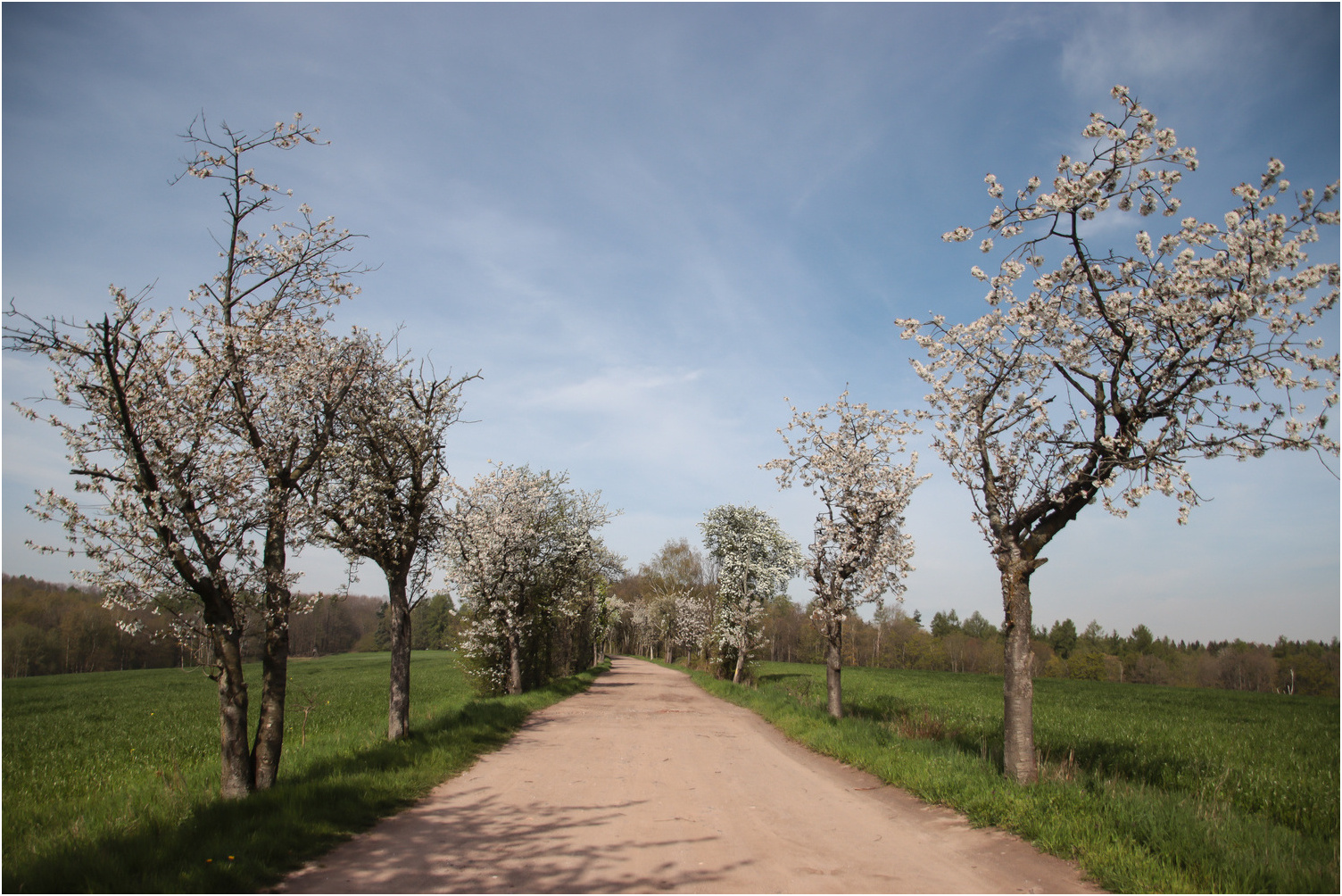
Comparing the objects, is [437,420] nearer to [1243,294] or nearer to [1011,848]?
[1011,848]

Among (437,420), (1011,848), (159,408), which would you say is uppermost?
(437,420)

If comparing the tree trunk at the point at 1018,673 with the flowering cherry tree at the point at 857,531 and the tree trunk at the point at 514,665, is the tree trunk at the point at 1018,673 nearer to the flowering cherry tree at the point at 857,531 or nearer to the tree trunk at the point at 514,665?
the flowering cherry tree at the point at 857,531

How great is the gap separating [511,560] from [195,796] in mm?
14673

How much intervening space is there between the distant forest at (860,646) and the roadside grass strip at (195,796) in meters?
31.4

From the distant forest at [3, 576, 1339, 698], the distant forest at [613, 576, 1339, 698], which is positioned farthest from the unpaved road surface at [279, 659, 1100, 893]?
the distant forest at [613, 576, 1339, 698]

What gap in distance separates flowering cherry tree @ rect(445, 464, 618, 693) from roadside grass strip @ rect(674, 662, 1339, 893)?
9.23 metres

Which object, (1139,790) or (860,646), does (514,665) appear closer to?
(1139,790)

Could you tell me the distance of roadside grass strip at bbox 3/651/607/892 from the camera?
528 centimetres

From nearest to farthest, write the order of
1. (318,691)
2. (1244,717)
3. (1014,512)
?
(1014,512), (1244,717), (318,691)

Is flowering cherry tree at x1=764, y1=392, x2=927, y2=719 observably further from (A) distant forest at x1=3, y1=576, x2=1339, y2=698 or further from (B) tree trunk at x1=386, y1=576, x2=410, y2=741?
(A) distant forest at x1=3, y1=576, x2=1339, y2=698

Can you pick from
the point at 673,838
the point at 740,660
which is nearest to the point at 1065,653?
the point at 740,660

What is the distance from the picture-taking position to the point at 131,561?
22.2 ft

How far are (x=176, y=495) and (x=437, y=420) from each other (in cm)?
679

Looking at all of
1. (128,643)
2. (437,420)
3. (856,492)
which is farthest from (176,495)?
(128,643)
